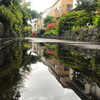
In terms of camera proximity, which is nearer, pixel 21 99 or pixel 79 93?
pixel 21 99

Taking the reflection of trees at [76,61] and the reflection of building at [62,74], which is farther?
the reflection of trees at [76,61]

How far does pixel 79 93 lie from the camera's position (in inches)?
40.2

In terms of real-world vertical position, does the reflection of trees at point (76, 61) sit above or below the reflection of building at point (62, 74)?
below

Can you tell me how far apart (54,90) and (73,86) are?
0.19 m

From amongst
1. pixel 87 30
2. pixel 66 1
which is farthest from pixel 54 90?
pixel 66 1

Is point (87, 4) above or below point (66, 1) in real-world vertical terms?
below

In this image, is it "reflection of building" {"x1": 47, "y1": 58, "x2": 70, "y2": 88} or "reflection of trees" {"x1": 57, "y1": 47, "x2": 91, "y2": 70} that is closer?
"reflection of building" {"x1": 47, "y1": 58, "x2": 70, "y2": 88}

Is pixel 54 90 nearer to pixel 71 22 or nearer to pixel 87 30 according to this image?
pixel 87 30

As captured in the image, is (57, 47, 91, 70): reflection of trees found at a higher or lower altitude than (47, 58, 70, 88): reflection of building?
lower

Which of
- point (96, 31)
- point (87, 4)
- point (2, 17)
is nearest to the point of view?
point (2, 17)

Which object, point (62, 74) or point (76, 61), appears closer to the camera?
point (62, 74)

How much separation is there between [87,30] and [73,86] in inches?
317

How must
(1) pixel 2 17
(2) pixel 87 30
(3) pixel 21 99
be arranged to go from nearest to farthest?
(3) pixel 21 99 < (1) pixel 2 17 < (2) pixel 87 30

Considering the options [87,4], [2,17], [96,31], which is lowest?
[96,31]
